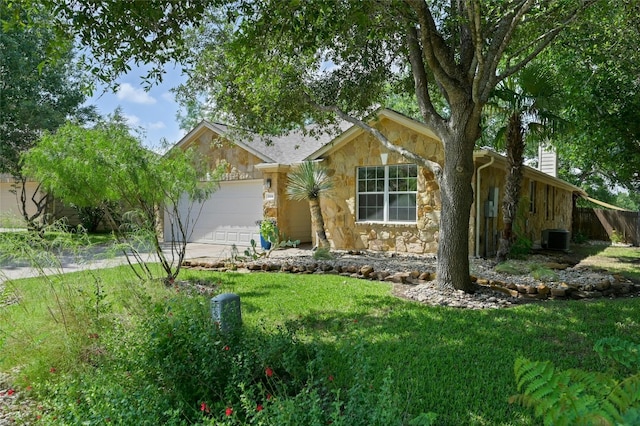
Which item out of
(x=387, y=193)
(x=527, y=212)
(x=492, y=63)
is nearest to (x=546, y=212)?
(x=527, y=212)

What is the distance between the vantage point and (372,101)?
10.7 m

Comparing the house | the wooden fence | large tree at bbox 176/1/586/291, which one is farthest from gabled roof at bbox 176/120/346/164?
the wooden fence

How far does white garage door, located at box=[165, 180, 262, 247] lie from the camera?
15320 mm

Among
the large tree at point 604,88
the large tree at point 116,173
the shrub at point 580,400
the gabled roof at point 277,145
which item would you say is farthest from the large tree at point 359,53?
the shrub at point 580,400

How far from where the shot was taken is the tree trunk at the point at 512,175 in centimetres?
1052

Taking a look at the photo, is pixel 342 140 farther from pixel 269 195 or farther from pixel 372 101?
pixel 269 195

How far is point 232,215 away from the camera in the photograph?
1586 centimetres

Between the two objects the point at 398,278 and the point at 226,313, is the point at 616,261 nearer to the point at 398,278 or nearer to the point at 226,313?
the point at 398,278

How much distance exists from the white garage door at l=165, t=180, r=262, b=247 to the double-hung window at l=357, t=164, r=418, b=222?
13.6 ft

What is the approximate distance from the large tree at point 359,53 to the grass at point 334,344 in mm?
1889

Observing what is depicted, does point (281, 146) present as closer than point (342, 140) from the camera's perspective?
No

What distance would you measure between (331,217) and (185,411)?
10421 millimetres

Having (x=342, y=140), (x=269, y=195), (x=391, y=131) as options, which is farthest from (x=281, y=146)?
(x=391, y=131)

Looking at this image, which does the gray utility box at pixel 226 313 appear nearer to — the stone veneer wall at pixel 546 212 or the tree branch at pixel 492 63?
the tree branch at pixel 492 63
